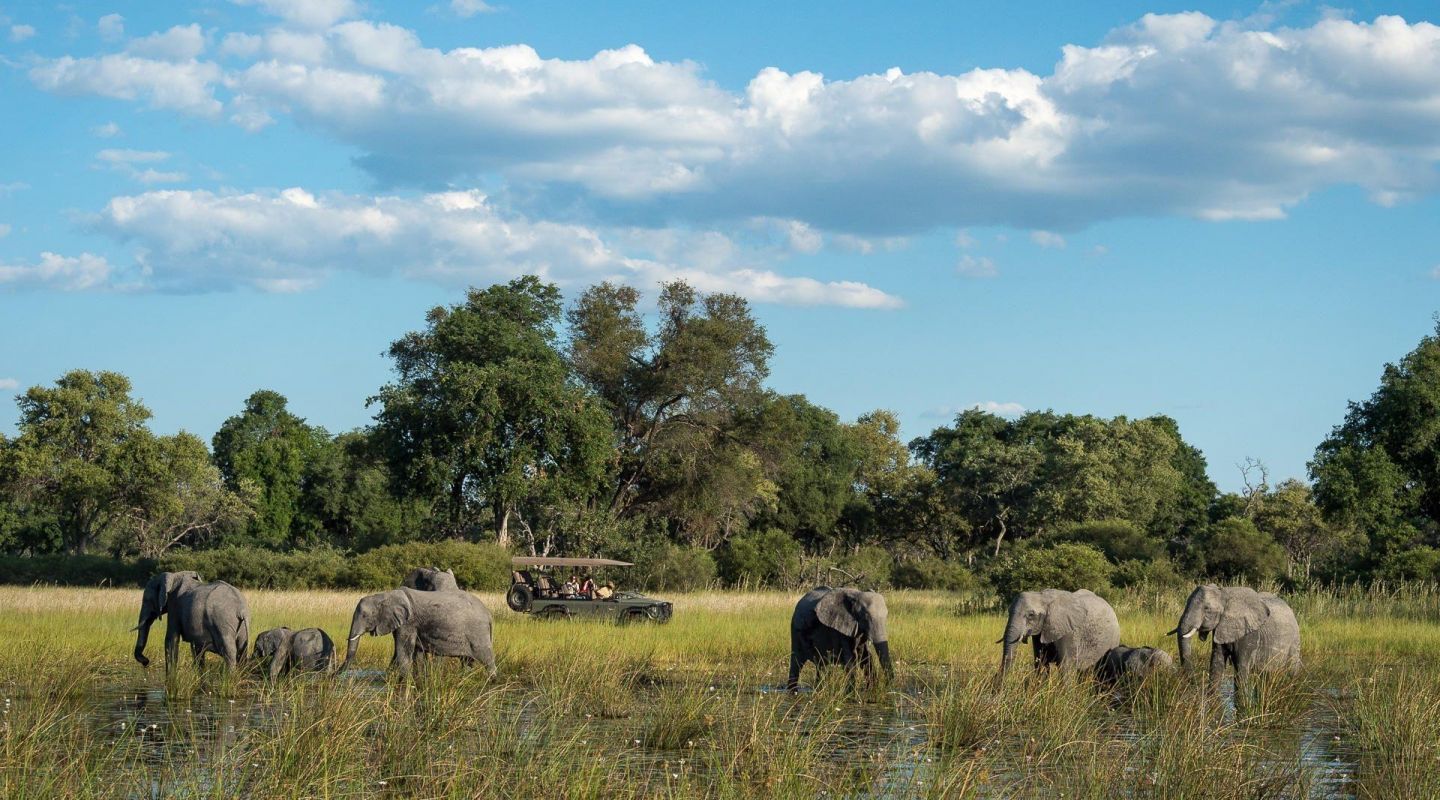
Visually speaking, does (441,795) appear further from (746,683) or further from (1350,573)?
(1350,573)

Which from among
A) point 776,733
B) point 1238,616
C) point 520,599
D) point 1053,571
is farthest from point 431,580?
point 1053,571

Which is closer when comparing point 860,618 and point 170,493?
point 860,618

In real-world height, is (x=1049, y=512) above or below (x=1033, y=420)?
below

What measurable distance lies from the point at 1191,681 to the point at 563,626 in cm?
1118

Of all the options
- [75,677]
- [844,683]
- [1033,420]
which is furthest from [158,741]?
[1033,420]

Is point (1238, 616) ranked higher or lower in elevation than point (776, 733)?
higher

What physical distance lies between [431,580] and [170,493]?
3816 centimetres

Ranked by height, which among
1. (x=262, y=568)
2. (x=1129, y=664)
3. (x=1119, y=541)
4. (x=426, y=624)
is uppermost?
(x=1119, y=541)

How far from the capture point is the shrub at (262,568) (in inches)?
1508

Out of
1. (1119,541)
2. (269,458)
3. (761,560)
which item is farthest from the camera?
(269,458)

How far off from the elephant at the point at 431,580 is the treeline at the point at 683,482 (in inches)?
607

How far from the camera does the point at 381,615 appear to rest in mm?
16016

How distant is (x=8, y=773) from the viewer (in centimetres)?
841

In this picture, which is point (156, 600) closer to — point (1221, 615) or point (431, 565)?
point (1221, 615)
